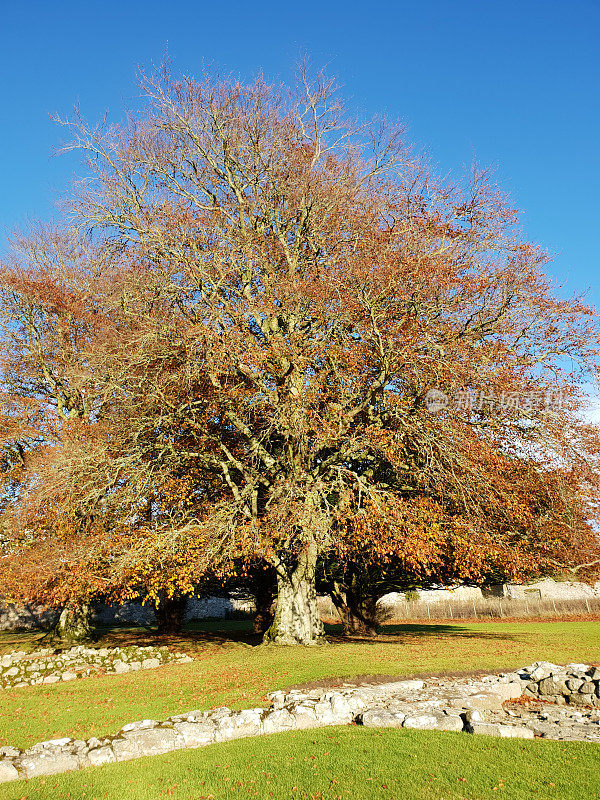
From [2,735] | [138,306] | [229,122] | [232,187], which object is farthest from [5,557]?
[229,122]

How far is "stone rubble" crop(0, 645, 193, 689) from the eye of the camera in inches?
613

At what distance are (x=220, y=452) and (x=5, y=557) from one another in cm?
846

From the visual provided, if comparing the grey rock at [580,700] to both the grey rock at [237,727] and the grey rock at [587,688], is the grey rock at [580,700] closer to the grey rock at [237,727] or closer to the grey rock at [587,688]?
the grey rock at [587,688]

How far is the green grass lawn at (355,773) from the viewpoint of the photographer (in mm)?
6445

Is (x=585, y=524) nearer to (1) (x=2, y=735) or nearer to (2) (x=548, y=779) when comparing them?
(2) (x=548, y=779)

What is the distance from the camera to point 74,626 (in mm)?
23719

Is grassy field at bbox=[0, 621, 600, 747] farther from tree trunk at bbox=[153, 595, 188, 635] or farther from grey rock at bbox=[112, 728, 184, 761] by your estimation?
tree trunk at bbox=[153, 595, 188, 635]

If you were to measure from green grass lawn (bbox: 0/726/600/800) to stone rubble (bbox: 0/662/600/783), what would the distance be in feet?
1.20

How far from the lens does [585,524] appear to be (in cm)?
1897

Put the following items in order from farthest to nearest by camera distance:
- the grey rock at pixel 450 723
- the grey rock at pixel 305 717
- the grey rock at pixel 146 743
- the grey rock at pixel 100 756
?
the grey rock at pixel 305 717 → the grey rock at pixel 450 723 → the grey rock at pixel 146 743 → the grey rock at pixel 100 756

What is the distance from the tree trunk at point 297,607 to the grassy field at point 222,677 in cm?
81

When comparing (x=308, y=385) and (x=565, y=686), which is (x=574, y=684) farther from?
(x=308, y=385)

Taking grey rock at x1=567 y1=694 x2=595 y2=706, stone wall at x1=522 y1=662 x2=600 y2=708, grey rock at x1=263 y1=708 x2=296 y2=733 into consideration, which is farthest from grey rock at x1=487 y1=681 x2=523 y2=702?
grey rock at x1=263 y1=708 x2=296 y2=733

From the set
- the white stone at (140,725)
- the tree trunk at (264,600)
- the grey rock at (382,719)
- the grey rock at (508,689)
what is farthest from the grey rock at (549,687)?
the tree trunk at (264,600)
